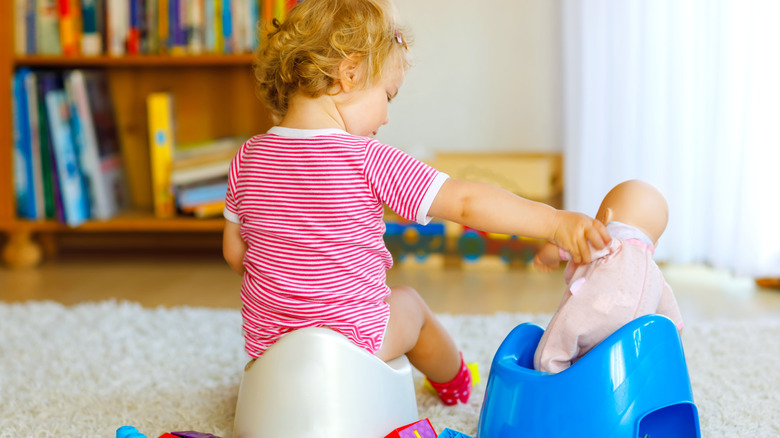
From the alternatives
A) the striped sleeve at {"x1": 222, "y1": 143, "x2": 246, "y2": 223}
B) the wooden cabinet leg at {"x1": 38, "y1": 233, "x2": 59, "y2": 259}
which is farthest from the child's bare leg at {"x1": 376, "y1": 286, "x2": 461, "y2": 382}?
the wooden cabinet leg at {"x1": 38, "y1": 233, "x2": 59, "y2": 259}

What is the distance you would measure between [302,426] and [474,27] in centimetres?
149

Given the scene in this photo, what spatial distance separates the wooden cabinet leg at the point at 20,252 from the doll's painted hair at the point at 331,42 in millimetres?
1389

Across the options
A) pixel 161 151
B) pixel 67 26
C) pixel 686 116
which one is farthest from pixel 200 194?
pixel 686 116

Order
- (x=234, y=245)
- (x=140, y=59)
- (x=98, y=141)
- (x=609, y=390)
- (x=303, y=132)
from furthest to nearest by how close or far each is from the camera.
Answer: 1. (x=98, y=141)
2. (x=140, y=59)
3. (x=234, y=245)
4. (x=303, y=132)
5. (x=609, y=390)

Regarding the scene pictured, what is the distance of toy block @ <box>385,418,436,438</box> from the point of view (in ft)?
2.71

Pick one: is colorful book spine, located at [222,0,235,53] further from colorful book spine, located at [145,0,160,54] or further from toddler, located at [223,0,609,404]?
toddler, located at [223,0,609,404]

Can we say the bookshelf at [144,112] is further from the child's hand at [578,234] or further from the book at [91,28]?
the child's hand at [578,234]

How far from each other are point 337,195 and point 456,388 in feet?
1.19

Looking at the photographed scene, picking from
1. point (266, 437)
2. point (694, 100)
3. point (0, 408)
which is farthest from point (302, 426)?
point (694, 100)

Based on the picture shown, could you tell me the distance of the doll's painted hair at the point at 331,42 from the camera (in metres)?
0.90

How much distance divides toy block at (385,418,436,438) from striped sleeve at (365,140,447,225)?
218 mm

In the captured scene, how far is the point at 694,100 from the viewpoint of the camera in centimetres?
178

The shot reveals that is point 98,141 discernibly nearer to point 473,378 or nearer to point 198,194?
point 198,194

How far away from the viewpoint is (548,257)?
33.2 inches
